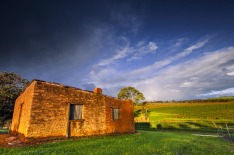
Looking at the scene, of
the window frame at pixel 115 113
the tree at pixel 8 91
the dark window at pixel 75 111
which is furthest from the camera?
the tree at pixel 8 91

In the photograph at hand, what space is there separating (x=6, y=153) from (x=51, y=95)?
550 centimetres

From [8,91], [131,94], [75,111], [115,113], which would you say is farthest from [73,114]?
[131,94]

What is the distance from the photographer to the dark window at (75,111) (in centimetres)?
1448

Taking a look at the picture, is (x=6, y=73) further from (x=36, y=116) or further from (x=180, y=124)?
(x=180, y=124)

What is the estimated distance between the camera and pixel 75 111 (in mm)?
14836

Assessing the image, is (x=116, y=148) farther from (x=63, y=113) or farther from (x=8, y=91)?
(x=8, y=91)

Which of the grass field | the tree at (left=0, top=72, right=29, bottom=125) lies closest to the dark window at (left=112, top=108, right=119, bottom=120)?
the tree at (left=0, top=72, right=29, bottom=125)

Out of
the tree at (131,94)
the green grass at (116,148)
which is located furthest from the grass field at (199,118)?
the green grass at (116,148)

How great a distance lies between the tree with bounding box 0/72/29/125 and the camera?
26.2 meters

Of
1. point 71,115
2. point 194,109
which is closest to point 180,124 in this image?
point 194,109

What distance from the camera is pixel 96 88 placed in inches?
718

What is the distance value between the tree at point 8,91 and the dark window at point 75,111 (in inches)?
723

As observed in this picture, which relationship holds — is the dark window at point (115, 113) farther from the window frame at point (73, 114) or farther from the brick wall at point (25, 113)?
the brick wall at point (25, 113)

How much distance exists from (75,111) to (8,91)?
64.8 ft
